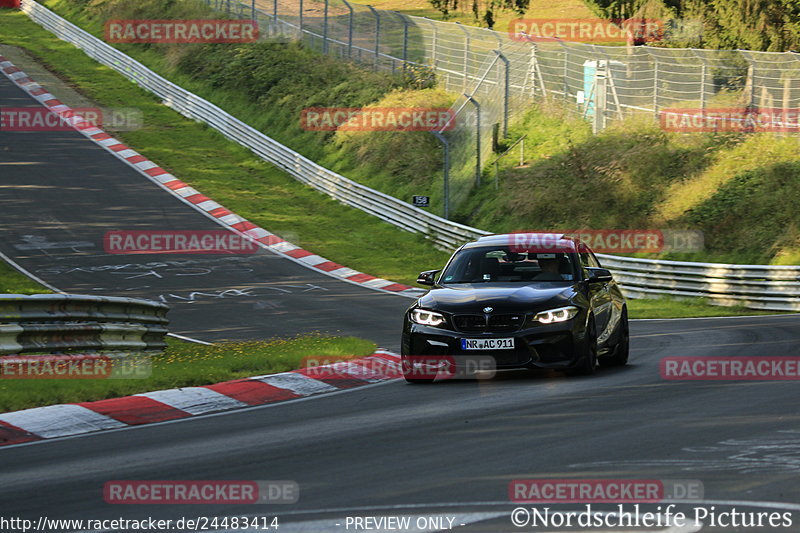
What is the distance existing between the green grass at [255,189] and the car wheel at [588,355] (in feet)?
55.5

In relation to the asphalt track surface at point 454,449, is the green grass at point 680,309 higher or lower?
lower

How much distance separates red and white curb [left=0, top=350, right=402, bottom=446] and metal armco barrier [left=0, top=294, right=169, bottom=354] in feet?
7.91

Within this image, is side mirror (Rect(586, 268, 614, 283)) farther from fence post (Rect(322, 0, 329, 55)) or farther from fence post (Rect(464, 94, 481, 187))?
fence post (Rect(322, 0, 329, 55))

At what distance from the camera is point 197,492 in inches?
253

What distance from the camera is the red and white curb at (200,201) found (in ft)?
94.2

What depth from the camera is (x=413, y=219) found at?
34906 mm

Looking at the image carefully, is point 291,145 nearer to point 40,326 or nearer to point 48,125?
point 48,125

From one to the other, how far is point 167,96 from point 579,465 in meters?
45.9
